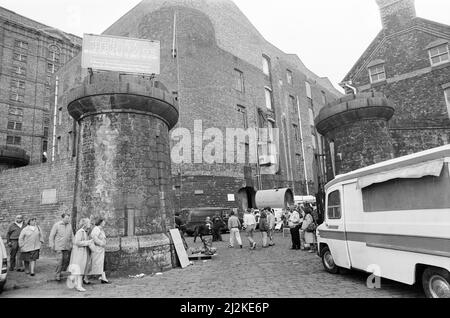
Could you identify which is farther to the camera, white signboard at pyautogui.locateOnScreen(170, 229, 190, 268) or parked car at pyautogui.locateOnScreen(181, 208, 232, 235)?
parked car at pyautogui.locateOnScreen(181, 208, 232, 235)

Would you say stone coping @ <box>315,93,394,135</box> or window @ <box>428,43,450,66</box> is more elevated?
window @ <box>428,43,450,66</box>

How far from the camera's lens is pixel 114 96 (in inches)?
337

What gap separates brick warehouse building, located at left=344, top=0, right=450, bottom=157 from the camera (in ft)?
62.6

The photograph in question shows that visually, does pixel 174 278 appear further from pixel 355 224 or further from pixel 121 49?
pixel 121 49

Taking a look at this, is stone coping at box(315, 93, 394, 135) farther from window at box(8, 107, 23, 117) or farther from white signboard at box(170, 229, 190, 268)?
window at box(8, 107, 23, 117)

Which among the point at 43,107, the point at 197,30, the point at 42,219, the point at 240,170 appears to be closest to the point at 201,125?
the point at 240,170

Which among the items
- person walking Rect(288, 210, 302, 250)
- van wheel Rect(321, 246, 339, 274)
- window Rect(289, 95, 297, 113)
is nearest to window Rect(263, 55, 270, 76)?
window Rect(289, 95, 297, 113)

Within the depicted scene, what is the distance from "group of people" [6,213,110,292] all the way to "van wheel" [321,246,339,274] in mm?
5321

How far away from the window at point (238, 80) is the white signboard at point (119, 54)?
56.1 ft

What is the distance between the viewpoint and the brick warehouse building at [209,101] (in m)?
13.8

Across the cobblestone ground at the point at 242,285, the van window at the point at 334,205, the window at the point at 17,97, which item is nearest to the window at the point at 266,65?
the cobblestone ground at the point at 242,285

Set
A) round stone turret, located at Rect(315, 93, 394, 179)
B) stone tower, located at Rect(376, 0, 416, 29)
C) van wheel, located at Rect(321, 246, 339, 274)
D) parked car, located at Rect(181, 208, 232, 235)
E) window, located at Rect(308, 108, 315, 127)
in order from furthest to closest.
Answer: window, located at Rect(308, 108, 315, 127) < stone tower, located at Rect(376, 0, 416, 29) < parked car, located at Rect(181, 208, 232, 235) < round stone turret, located at Rect(315, 93, 394, 179) < van wheel, located at Rect(321, 246, 339, 274)

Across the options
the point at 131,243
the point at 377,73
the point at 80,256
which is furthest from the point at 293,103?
the point at 80,256

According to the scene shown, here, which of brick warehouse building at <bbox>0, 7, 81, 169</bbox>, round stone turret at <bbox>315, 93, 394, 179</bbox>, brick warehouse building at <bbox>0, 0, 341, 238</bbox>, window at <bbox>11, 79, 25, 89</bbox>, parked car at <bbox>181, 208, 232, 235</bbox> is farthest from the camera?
window at <bbox>11, 79, 25, 89</bbox>
